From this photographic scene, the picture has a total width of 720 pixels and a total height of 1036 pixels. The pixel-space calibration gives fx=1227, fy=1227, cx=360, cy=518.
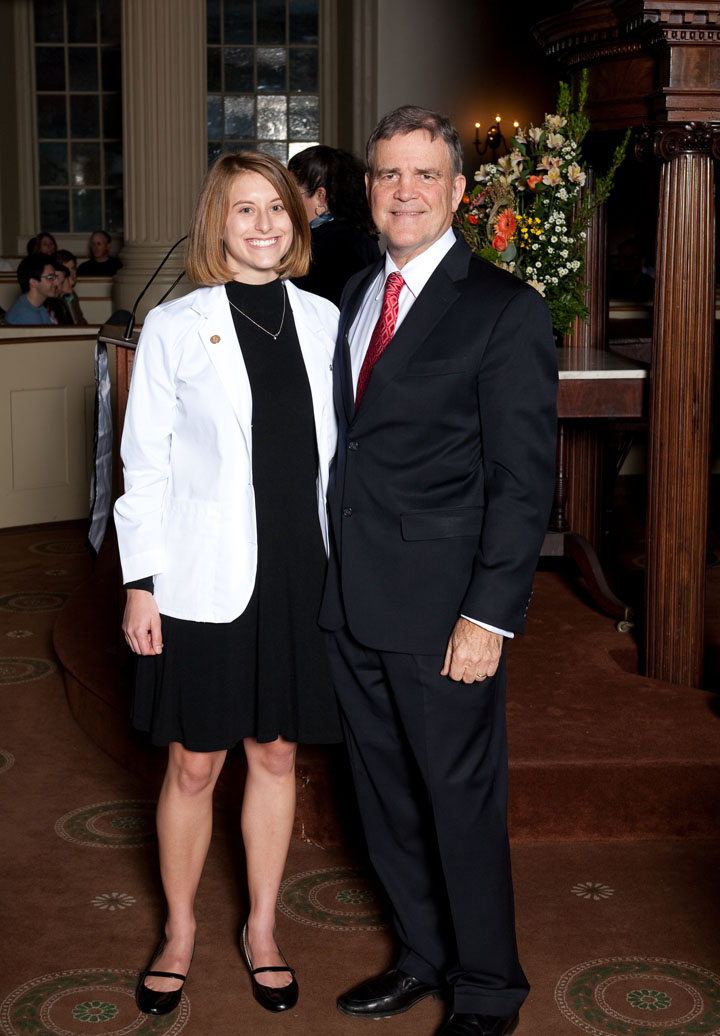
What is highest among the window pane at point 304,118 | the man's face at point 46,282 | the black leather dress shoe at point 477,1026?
the window pane at point 304,118

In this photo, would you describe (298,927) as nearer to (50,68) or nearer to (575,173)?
(575,173)

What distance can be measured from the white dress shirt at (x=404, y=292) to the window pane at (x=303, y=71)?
1052 centimetres

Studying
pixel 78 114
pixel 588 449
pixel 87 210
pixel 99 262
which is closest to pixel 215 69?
pixel 78 114

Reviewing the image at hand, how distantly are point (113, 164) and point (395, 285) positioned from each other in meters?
11.3

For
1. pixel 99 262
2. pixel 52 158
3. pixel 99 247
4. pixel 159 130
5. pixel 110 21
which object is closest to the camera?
pixel 159 130

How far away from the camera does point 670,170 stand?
134 inches

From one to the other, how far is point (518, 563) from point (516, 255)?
2.18 meters

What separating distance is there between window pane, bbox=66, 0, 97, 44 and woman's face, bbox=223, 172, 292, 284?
11.3 meters

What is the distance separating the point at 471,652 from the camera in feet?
7.16

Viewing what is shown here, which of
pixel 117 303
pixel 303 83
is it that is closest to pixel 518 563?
pixel 117 303

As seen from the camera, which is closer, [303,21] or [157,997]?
[157,997]

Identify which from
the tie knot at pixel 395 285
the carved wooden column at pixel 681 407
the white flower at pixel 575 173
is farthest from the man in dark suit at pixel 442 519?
the white flower at pixel 575 173

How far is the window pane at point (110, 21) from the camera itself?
12.3 m

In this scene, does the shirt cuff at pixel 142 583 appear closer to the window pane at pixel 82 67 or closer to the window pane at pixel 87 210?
the window pane at pixel 87 210
